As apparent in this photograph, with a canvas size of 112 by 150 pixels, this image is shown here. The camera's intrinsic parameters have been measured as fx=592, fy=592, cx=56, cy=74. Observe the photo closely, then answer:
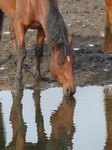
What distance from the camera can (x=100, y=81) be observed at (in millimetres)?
8914

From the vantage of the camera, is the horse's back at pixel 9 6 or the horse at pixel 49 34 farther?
the horse's back at pixel 9 6

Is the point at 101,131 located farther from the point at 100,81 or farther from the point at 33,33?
the point at 33,33

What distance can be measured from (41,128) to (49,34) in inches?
A: 73.6

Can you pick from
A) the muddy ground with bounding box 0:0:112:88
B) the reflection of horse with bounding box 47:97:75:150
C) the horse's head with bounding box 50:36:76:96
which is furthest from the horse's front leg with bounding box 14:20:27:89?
the reflection of horse with bounding box 47:97:75:150

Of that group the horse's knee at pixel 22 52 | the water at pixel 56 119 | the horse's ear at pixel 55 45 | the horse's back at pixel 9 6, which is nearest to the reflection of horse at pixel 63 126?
the water at pixel 56 119

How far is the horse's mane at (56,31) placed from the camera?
26.0ft

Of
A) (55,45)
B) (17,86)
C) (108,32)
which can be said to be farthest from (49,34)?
(108,32)

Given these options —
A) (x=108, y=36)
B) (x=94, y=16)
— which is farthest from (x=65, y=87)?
(x=94, y=16)

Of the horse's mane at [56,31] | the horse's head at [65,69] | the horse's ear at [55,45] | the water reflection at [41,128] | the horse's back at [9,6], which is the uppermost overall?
the horse's back at [9,6]

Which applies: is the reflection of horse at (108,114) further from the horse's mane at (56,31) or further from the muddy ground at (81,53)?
the horse's mane at (56,31)

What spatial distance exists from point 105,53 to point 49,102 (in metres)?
2.78

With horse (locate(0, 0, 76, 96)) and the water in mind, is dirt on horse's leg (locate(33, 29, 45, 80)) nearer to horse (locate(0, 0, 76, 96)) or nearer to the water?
horse (locate(0, 0, 76, 96))

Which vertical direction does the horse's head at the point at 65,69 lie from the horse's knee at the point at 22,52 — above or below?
below

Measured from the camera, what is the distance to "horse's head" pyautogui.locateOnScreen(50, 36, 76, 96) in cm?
782
